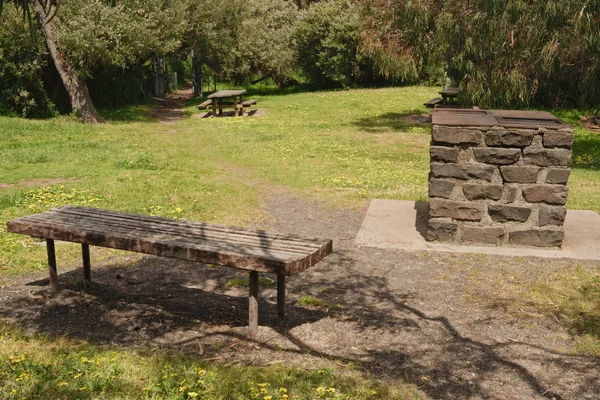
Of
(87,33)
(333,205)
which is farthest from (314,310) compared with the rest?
(87,33)

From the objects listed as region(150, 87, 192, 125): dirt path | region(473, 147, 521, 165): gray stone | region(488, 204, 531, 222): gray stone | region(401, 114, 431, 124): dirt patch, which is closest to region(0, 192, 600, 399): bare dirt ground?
region(488, 204, 531, 222): gray stone

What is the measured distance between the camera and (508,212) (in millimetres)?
7680

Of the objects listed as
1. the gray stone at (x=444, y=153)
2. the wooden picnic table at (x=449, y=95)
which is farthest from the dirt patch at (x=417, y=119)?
the gray stone at (x=444, y=153)

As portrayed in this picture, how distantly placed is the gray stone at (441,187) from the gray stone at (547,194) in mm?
854

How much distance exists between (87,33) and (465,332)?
17.6 m

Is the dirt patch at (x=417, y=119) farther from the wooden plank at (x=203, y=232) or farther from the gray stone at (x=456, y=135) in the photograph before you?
the wooden plank at (x=203, y=232)

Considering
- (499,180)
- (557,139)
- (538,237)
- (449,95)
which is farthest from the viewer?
(449,95)

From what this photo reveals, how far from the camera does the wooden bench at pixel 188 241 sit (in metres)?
5.21

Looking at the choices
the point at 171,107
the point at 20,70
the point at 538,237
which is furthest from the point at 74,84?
the point at 538,237

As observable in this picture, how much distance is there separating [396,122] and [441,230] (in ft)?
49.9

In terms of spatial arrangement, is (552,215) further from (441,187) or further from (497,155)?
(441,187)

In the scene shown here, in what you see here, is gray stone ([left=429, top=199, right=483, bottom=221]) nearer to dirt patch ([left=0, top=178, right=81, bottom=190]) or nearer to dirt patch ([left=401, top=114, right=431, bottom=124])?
dirt patch ([left=0, top=178, right=81, bottom=190])

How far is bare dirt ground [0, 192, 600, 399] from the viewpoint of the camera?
4883 millimetres

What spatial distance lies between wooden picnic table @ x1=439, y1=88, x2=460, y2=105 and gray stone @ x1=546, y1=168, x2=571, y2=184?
50.7ft
